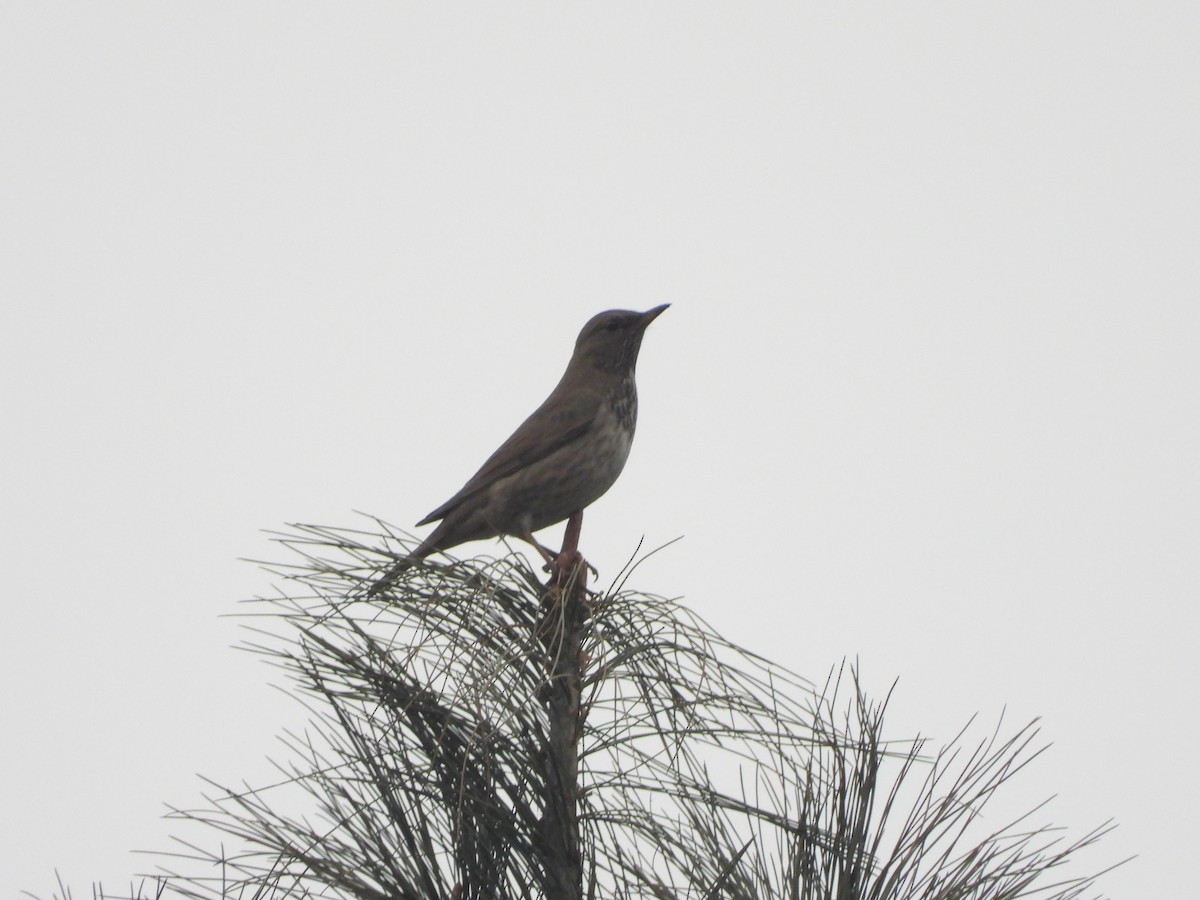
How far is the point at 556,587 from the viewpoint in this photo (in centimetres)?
324

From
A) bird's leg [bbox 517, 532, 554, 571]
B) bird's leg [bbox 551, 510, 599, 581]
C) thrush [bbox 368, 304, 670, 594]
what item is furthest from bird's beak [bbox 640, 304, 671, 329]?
bird's leg [bbox 551, 510, 599, 581]

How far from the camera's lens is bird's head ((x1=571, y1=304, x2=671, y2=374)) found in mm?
6020

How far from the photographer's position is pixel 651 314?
604 cm

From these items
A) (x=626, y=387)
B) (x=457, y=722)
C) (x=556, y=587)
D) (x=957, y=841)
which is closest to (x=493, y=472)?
(x=626, y=387)

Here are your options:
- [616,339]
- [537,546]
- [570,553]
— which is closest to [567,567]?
[570,553]

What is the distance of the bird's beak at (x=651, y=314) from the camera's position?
5988 mm

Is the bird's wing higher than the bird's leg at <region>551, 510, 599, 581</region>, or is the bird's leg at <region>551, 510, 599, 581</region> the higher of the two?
the bird's wing

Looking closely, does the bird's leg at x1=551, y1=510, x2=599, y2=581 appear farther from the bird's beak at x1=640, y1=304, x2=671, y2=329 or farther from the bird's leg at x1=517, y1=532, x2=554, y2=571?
the bird's beak at x1=640, y1=304, x2=671, y2=329

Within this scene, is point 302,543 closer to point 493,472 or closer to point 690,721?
point 690,721

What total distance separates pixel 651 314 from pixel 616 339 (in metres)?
0.21

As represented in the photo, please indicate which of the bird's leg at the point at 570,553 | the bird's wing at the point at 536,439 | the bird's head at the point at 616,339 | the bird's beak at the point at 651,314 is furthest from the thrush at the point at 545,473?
the bird's leg at the point at 570,553

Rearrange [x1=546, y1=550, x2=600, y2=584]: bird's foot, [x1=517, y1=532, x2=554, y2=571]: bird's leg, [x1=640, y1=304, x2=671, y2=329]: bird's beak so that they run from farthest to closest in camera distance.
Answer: [x1=640, y1=304, x2=671, y2=329]: bird's beak
[x1=517, y1=532, x2=554, y2=571]: bird's leg
[x1=546, y1=550, x2=600, y2=584]: bird's foot

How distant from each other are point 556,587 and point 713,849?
0.85 m

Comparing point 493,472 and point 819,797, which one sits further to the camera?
point 493,472
